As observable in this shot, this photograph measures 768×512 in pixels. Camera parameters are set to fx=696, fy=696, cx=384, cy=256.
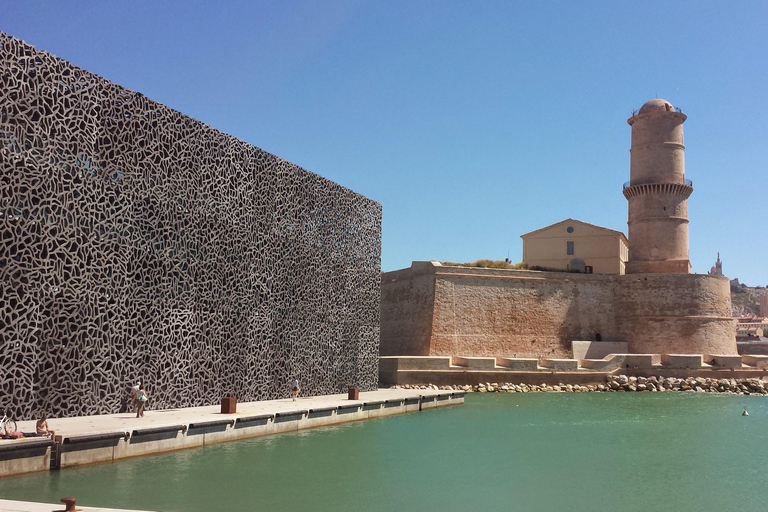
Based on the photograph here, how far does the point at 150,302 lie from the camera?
14.1m

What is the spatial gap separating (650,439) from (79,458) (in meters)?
12.0

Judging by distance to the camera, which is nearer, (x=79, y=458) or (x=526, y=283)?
(x=79, y=458)

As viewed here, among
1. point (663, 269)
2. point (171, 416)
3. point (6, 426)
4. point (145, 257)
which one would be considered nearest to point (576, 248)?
point (663, 269)

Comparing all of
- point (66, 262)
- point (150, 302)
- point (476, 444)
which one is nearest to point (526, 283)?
point (476, 444)

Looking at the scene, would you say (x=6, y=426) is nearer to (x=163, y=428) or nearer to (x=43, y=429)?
(x=43, y=429)

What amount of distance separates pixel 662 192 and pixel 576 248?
5355 mm

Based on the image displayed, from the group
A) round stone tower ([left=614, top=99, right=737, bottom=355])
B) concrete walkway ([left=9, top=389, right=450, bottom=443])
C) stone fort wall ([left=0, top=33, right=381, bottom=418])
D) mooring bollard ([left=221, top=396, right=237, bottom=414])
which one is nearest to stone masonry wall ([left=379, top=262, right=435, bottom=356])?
round stone tower ([left=614, top=99, right=737, bottom=355])

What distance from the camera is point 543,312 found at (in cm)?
3122

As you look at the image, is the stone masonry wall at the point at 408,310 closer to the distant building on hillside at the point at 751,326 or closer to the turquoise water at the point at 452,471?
the turquoise water at the point at 452,471

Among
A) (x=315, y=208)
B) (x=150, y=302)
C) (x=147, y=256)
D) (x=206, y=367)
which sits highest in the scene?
(x=315, y=208)

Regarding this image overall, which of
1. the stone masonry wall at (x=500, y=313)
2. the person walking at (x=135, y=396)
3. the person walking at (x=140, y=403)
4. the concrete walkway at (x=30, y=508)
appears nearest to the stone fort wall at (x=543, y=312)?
the stone masonry wall at (x=500, y=313)

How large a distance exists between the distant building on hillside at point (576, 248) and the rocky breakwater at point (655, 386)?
8691 millimetres

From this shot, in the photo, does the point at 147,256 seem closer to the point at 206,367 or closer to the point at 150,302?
the point at 150,302

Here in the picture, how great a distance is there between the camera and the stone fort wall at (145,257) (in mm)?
11773
